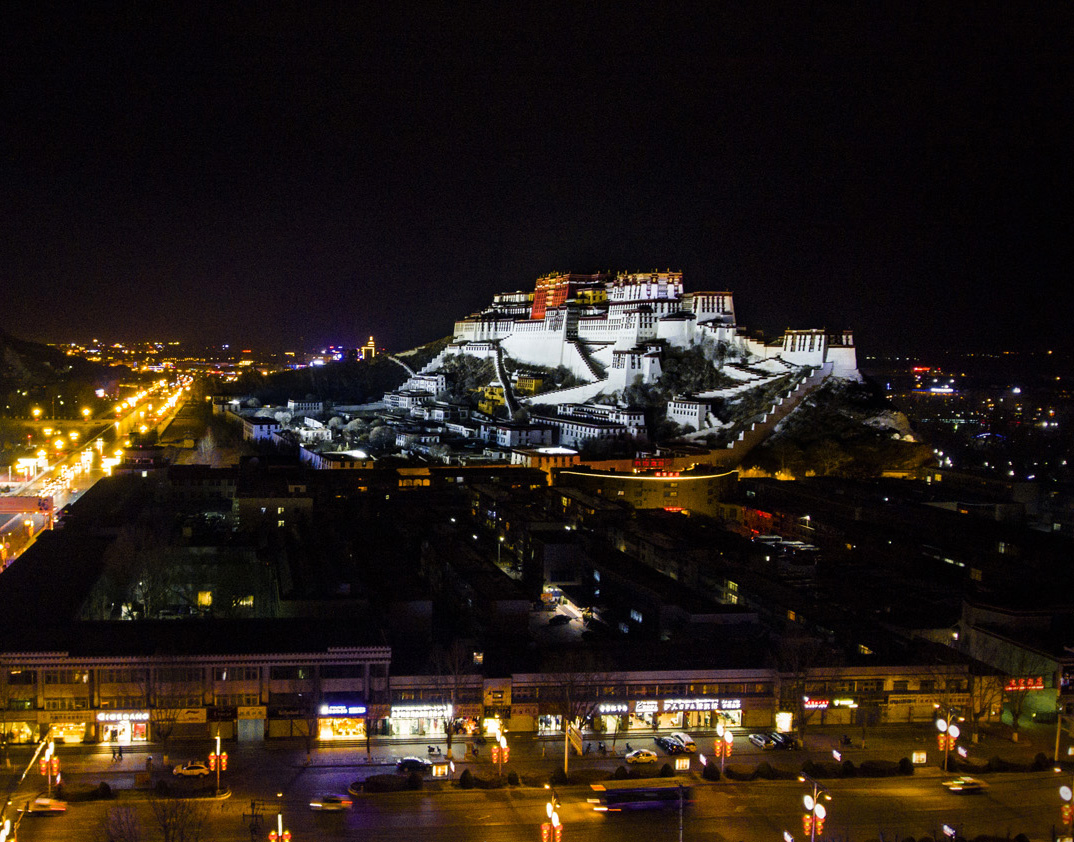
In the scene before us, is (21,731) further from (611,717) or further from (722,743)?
(722,743)

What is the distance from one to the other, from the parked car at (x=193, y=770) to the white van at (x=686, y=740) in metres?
6.13

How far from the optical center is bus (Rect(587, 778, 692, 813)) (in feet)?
35.2

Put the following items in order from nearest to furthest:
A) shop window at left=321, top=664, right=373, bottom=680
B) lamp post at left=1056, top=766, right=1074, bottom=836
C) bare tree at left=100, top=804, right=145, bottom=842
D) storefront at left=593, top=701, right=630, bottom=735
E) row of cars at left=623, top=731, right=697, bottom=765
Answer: bare tree at left=100, top=804, right=145, bottom=842 → lamp post at left=1056, top=766, right=1074, bottom=836 → row of cars at left=623, top=731, right=697, bottom=765 → shop window at left=321, top=664, right=373, bottom=680 → storefront at left=593, top=701, right=630, bottom=735

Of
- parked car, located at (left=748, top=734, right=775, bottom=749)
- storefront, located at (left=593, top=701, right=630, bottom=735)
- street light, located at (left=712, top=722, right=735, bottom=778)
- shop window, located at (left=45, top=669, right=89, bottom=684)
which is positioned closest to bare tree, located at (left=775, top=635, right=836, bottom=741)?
parked car, located at (left=748, top=734, right=775, bottom=749)

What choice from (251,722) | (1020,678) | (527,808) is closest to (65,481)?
(251,722)

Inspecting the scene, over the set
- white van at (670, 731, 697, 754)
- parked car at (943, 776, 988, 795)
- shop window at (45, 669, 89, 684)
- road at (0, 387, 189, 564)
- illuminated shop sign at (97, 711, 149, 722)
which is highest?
road at (0, 387, 189, 564)

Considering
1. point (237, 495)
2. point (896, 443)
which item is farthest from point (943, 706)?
point (896, 443)

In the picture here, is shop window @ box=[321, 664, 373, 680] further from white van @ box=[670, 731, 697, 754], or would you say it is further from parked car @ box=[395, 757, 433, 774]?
white van @ box=[670, 731, 697, 754]

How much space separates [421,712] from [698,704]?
3974mm

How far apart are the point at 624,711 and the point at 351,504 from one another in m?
15.0

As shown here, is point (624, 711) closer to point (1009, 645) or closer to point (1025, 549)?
point (1009, 645)

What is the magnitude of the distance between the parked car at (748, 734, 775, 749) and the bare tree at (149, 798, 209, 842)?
7.18m

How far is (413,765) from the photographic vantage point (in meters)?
11.7

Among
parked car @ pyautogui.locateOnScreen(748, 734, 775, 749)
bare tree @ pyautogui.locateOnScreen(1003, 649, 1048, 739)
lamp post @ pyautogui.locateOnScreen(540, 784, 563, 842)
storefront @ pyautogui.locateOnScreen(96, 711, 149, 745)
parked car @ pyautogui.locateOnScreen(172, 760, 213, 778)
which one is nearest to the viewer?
lamp post @ pyautogui.locateOnScreen(540, 784, 563, 842)
